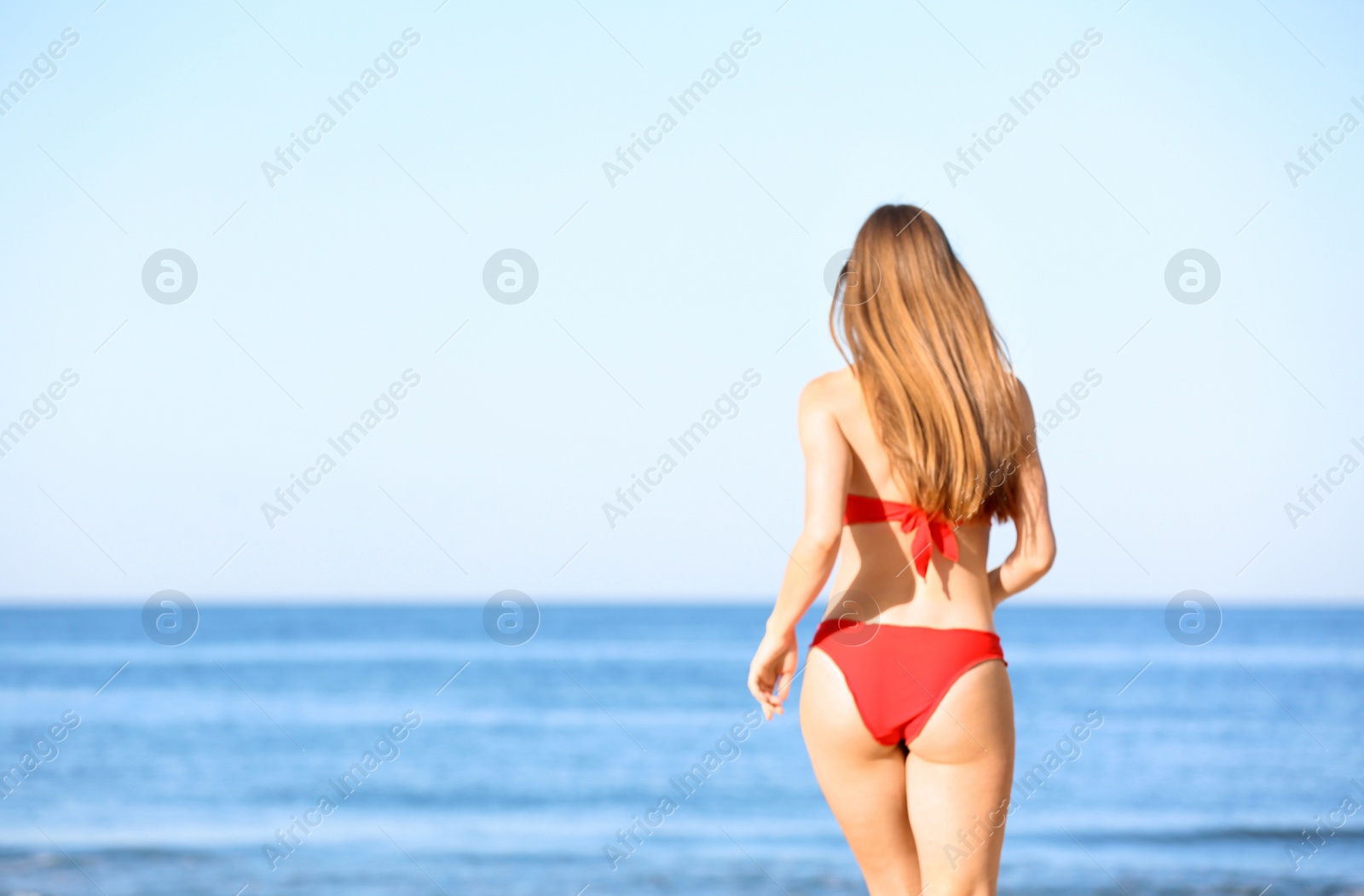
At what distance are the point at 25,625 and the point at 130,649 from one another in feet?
73.5

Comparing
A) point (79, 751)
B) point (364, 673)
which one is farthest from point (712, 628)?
point (79, 751)

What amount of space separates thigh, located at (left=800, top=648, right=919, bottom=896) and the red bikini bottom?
33 millimetres

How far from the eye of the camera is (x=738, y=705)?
84.0 feet

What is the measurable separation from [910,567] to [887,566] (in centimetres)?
5

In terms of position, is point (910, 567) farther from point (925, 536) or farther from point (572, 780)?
point (572, 780)

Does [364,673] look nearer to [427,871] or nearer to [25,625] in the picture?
[427,871]

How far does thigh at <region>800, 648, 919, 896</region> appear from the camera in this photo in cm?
245

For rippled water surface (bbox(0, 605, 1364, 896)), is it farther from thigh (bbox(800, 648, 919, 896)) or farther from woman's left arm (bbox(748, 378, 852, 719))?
woman's left arm (bbox(748, 378, 852, 719))

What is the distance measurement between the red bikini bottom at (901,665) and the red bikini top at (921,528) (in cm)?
15

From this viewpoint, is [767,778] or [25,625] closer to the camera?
[767,778]

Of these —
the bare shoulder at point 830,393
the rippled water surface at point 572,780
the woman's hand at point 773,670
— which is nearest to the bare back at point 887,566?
the bare shoulder at point 830,393

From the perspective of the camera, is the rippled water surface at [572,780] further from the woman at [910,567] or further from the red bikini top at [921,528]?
the red bikini top at [921,528]

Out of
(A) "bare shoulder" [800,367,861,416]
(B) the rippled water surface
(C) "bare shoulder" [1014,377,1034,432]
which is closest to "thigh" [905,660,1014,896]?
(C) "bare shoulder" [1014,377,1034,432]

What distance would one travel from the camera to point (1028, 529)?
8.48 feet
